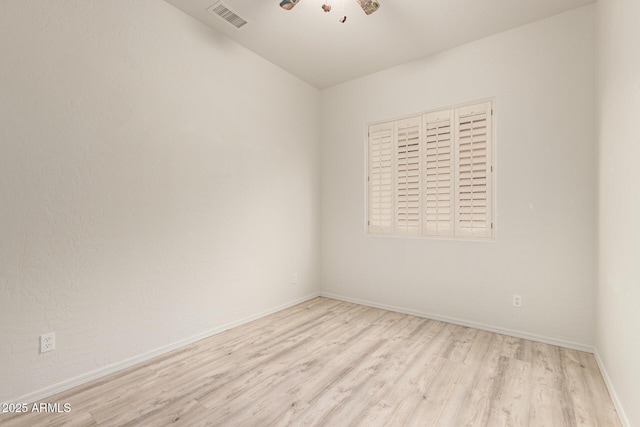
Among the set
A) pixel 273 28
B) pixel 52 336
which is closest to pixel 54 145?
pixel 52 336

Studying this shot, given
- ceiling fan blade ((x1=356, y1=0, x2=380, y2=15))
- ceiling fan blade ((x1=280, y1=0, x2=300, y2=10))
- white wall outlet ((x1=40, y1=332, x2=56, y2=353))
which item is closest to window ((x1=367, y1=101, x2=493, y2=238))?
ceiling fan blade ((x1=356, y1=0, x2=380, y2=15))

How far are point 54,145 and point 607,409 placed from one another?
3.77 meters

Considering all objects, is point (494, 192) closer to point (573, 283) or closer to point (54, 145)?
point (573, 283)

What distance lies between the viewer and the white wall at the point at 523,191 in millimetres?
2596

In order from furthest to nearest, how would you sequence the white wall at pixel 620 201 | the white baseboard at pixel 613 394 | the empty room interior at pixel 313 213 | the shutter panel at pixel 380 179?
the shutter panel at pixel 380 179 < the empty room interior at pixel 313 213 < the white baseboard at pixel 613 394 < the white wall at pixel 620 201

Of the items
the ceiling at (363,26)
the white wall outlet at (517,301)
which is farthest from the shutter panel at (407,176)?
the white wall outlet at (517,301)

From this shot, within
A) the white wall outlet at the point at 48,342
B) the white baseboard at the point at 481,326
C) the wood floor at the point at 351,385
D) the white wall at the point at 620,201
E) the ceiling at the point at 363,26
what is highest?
the ceiling at the point at 363,26

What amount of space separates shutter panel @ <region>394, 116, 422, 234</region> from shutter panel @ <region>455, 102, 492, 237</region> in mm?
427

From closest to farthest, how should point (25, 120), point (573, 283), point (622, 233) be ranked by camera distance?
point (622, 233) < point (25, 120) < point (573, 283)

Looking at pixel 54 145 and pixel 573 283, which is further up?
pixel 54 145

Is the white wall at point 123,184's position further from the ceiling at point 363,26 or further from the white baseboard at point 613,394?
the white baseboard at point 613,394

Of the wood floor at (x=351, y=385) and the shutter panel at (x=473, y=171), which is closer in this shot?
the wood floor at (x=351, y=385)

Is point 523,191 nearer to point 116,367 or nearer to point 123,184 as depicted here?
point 123,184

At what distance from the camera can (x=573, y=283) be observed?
2.63 metres
